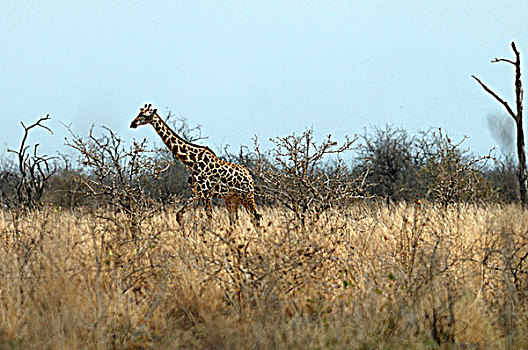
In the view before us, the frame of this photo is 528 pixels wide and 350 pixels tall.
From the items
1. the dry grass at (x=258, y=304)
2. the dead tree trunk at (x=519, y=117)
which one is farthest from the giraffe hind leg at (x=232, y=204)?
the dead tree trunk at (x=519, y=117)

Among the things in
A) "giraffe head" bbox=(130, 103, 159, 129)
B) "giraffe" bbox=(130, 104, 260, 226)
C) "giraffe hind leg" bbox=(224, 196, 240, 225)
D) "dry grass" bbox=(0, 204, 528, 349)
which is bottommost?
"dry grass" bbox=(0, 204, 528, 349)

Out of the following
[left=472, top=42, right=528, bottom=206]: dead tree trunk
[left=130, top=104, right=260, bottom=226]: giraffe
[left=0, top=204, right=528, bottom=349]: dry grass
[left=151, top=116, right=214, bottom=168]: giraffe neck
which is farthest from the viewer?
[left=472, top=42, right=528, bottom=206]: dead tree trunk

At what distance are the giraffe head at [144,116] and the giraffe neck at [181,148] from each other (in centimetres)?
13

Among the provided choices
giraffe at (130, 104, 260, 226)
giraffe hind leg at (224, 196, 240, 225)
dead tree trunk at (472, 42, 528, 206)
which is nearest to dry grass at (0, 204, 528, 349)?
giraffe at (130, 104, 260, 226)

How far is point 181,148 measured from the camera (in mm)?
10070

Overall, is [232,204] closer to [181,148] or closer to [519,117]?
[181,148]

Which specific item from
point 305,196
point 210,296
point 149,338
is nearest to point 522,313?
point 210,296

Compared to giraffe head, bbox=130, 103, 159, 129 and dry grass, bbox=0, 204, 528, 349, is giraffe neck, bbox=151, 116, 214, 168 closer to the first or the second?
giraffe head, bbox=130, 103, 159, 129

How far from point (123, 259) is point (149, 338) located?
1850 mm

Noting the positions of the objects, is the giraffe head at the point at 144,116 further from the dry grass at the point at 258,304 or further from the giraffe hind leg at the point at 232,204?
the dry grass at the point at 258,304

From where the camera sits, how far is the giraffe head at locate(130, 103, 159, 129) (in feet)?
32.1

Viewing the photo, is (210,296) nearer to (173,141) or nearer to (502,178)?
(173,141)

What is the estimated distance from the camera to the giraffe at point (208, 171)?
9750 millimetres

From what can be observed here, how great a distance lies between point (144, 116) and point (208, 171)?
147cm
